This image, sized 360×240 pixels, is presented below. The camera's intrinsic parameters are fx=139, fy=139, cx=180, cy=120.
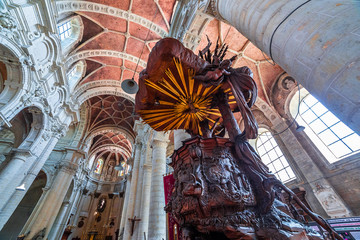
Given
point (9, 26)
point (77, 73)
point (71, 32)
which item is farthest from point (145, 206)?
point (71, 32)

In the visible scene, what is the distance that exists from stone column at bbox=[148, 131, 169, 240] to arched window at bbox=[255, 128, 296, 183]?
5.81 m

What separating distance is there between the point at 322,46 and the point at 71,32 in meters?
12.8

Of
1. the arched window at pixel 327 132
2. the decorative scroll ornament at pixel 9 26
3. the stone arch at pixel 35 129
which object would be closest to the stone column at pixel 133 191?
the stone arch at pixel 35 129

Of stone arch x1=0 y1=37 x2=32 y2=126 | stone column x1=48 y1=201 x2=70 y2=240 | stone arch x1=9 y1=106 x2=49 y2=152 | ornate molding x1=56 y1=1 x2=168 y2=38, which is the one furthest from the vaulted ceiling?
stone column x1=48 y1=201 x2=70 y2=240

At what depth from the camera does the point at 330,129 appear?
19.6 ft

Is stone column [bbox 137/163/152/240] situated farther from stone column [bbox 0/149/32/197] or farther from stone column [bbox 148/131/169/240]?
stone column [bbox 0/149/32/197]

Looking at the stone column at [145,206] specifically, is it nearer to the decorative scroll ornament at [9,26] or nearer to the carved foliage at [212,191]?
the carved foliage at [212,191]

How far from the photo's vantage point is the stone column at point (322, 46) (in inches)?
35.3

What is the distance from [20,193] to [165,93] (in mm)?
8792

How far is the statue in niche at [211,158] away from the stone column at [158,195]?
6.37 ft

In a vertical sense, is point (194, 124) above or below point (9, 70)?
below

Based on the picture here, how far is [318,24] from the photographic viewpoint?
109cm

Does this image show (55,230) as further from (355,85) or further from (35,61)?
(355,85)

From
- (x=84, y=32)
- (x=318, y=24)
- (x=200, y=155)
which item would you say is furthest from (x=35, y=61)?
(x=318, y=24)
